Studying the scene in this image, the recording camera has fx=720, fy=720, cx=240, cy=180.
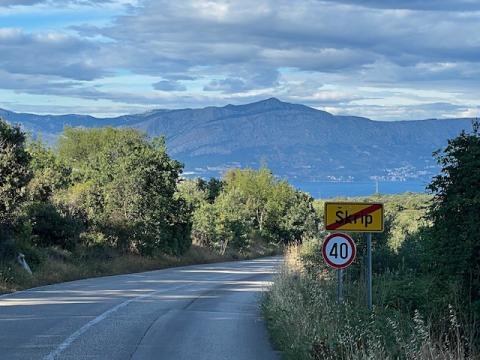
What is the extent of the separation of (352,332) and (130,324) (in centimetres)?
569

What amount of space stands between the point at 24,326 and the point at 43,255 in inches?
579

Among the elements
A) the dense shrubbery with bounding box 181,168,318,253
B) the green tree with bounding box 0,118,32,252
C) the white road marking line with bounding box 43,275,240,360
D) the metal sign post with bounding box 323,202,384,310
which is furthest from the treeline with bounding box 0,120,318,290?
the metal sign post with bounding box 323,202,384,310

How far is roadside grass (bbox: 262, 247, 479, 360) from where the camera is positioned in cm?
786

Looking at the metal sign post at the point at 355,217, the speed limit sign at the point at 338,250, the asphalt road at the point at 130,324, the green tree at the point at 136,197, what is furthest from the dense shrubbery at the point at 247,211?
the metal sign post at the point at 355,217

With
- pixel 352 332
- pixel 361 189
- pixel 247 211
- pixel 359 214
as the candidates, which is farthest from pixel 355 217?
pixel 361 189

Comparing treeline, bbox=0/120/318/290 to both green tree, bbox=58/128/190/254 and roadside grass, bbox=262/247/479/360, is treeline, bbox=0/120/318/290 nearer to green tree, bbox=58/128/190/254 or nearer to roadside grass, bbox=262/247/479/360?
green tree, bbox=58/128/190/254

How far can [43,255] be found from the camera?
27.3 meters

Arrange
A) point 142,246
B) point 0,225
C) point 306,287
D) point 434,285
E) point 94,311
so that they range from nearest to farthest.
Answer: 1. point 434,285
2. point 306,287
3. point 94,311
4. point 0,225
5. point 142,246

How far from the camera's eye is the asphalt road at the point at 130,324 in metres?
10.8

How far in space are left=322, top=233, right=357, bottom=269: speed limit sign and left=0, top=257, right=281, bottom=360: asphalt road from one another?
173 centimetres

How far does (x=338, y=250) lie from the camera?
11.7 meters

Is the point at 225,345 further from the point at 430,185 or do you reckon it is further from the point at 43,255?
the point at 43,255

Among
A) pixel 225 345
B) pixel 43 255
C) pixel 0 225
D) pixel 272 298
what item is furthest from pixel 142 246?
pixel 225 345

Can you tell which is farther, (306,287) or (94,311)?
(94,311)
